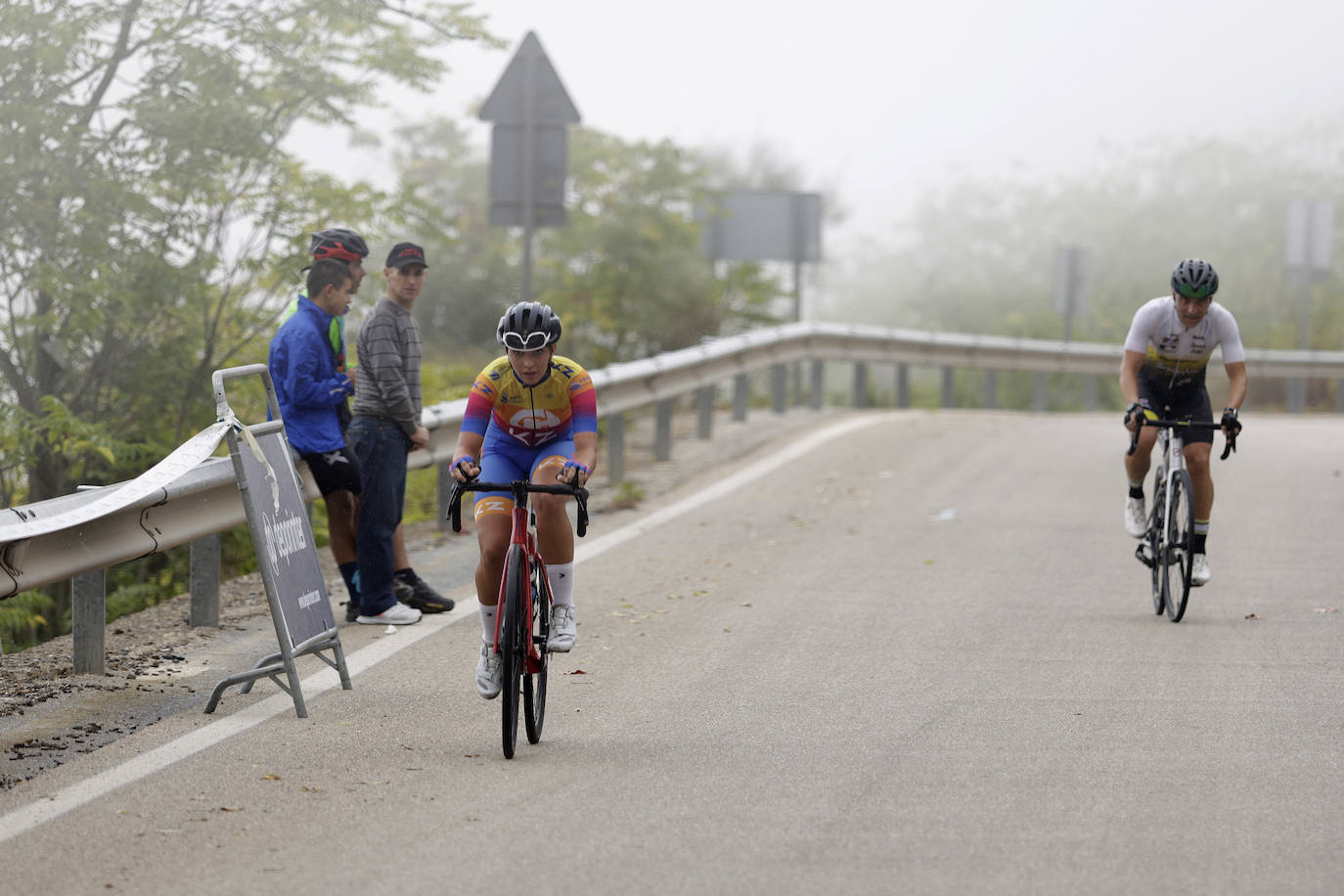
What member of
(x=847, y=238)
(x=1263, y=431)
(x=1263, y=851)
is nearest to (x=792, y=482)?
(x=1263, y=431)

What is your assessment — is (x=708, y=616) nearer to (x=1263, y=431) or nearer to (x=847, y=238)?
(x=1263, y=431)

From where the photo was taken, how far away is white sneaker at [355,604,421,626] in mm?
8867

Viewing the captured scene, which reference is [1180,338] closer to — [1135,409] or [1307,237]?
[1135,409]

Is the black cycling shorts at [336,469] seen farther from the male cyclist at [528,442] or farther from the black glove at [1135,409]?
the black glove at [1135,409]

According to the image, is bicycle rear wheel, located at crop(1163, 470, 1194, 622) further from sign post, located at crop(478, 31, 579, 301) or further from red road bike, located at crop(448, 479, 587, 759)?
sign post, located at crop(478, 31, 579, 301)

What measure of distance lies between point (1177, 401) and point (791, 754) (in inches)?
180

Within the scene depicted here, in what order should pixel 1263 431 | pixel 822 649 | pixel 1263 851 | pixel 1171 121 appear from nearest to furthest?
1. pixel 1263 851
2. pixel 822 649
3. pixel 1263 431
4. pixel 1171 121

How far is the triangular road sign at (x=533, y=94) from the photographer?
1372 cm

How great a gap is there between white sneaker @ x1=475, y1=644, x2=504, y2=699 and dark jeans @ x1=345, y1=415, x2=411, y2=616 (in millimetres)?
2367

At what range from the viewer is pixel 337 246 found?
A: 28.7 ft

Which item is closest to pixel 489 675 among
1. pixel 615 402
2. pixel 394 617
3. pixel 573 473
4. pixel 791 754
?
pixel 573 473

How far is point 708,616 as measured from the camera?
29.9 feet

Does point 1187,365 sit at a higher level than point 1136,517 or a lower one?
higher

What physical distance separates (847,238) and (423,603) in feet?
213
